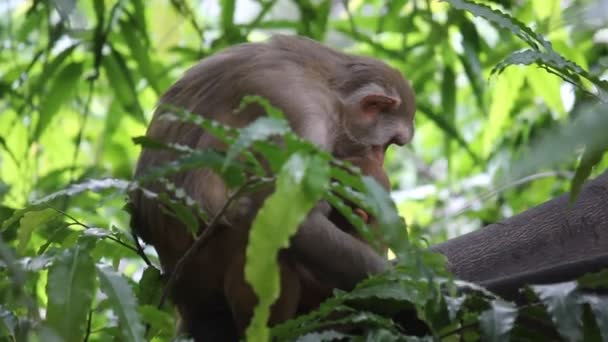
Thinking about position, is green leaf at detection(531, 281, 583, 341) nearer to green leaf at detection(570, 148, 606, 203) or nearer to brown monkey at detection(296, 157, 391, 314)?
green leaf at detection(570, 148, 606, 203)

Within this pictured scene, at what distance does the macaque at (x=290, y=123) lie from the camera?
10.9ft

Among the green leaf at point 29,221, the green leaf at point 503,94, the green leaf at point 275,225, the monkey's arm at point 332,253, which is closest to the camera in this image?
the green leaf at point 275,225

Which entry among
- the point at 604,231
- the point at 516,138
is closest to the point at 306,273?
the point at 604,231

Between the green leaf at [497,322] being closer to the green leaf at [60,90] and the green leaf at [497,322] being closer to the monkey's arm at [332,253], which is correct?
the monkey's arm at [332,253]

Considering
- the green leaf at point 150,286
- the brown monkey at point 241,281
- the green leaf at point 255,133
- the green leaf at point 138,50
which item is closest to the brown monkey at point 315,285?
the brown monkey at point 241,281

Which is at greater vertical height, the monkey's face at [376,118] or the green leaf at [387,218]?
the monkey's face at [376,118]

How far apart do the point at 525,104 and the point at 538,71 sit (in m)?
2.02

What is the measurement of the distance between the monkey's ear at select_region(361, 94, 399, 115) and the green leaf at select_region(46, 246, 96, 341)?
6.69 feet

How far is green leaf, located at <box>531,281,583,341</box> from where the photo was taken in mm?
1996

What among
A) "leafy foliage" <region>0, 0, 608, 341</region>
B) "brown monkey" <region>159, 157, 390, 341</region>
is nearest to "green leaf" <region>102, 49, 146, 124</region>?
"leafy foliage" <region>0, 0, 608, 341</region>

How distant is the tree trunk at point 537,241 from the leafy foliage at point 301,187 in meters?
0.17

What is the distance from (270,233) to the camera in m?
1.75

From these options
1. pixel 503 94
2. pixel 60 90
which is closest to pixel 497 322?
pixel 503 94

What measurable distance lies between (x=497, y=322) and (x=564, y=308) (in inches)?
4.9
